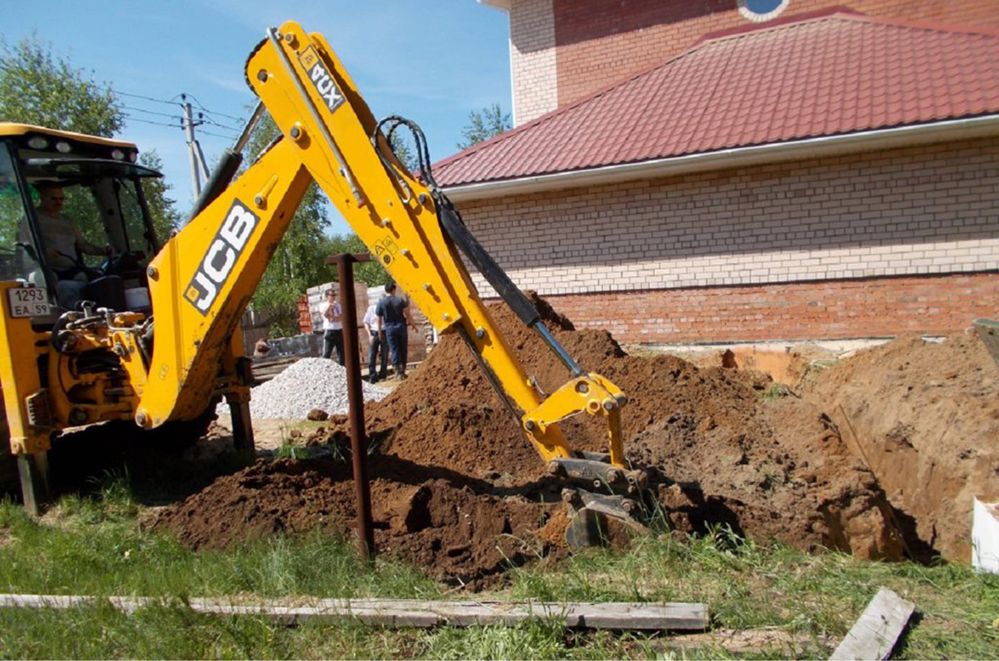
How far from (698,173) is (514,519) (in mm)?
7626

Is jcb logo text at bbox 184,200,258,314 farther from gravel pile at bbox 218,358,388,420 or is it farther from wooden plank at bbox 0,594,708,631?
gravel pile at bbox 218,358,388,420

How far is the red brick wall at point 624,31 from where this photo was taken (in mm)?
14055

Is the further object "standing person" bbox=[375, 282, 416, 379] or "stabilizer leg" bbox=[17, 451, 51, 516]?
"standing person" bbox=[375, 282, 416, 379]

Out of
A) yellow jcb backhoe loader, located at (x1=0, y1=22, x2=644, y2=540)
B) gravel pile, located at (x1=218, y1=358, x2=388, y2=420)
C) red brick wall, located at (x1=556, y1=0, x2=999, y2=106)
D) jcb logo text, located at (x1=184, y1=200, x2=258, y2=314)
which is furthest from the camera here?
red brick wall, located at (x1=556, y1=0, x2=999, y2=106)

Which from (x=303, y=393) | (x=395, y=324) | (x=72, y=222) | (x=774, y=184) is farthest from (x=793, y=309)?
(x=72, y=222)

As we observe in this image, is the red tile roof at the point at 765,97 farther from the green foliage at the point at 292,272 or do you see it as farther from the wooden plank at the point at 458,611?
the green foliage at the point at 292,272

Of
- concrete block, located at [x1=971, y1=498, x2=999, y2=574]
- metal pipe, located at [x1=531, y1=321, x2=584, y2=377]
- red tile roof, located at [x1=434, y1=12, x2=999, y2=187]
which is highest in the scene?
red tile roof, located at [x1=434, y1=12, x2=999, y2=187]

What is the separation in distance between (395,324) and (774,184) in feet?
22.8

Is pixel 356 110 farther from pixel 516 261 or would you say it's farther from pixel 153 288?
pixel 516 261

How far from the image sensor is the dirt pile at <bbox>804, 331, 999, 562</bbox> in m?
5.25

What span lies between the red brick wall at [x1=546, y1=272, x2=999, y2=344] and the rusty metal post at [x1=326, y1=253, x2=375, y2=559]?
25.2 feet

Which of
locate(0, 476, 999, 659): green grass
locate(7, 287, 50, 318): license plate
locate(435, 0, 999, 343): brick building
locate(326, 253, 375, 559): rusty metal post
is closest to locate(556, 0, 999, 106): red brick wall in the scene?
locate(435, 0, 999, 343): brick building

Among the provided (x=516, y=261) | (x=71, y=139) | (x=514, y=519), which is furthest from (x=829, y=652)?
(x=516, y=261)

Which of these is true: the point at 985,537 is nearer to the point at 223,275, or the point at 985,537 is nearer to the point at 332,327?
the point at 223,275
